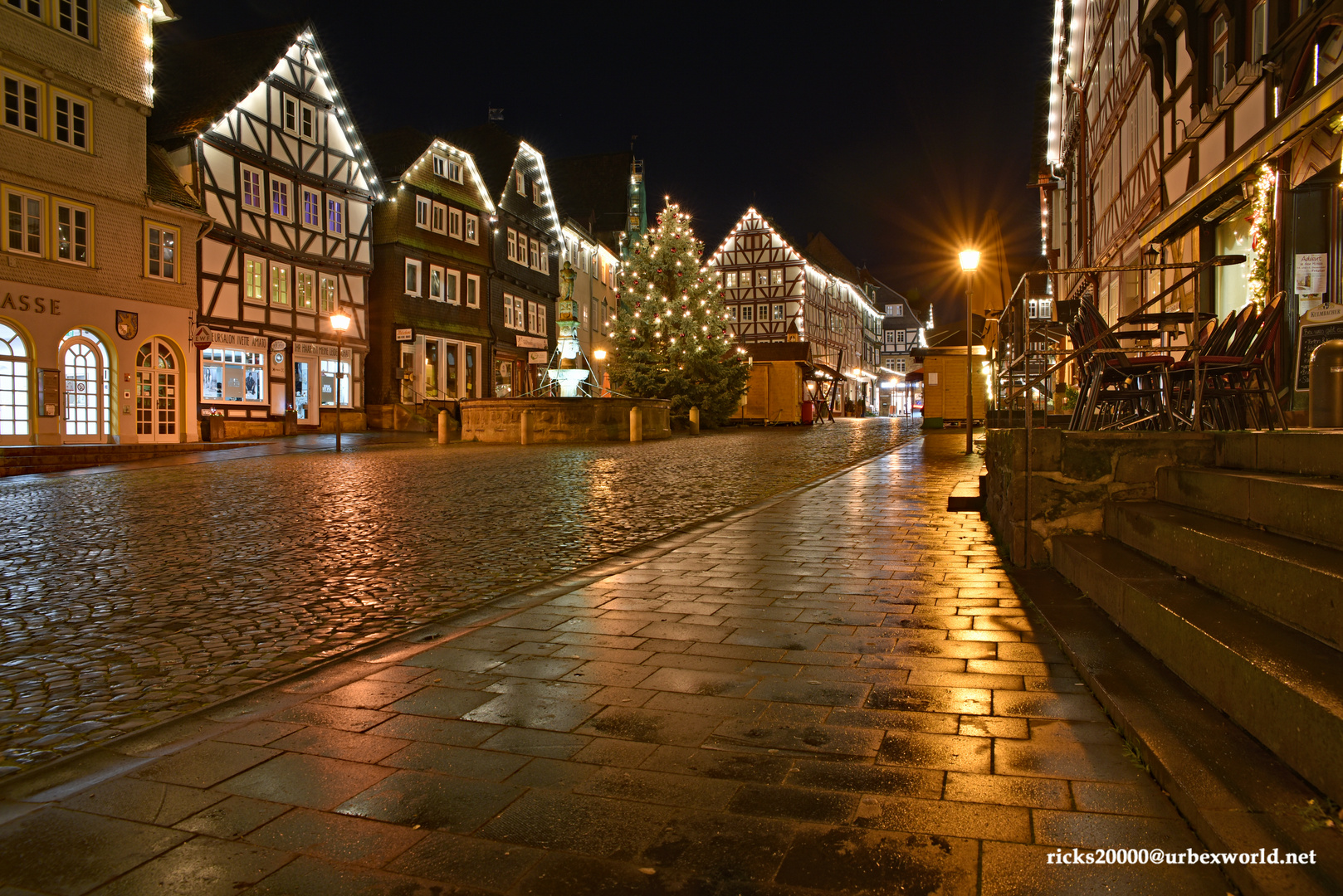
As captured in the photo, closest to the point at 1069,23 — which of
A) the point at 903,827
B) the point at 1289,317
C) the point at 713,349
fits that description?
the point at 713,349

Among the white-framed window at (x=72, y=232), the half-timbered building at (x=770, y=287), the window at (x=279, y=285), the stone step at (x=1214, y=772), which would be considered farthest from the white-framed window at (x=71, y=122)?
the half-timbered building at (x=770, y=287)

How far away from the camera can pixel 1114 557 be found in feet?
15.5

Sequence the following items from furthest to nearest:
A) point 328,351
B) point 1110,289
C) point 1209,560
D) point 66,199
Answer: point 328,351, point 66,199, point 1110,289, point 1209,560

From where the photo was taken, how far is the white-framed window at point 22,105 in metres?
20.8

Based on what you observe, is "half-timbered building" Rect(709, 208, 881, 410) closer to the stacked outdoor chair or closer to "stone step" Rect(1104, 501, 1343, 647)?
the stacked outdoor chair

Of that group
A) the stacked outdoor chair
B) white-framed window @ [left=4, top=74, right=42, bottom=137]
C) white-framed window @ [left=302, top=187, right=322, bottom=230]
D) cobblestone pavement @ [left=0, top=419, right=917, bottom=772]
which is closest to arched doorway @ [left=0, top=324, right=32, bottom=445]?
white-framed window @ [left=4, top=74, right=42, bottom=137]

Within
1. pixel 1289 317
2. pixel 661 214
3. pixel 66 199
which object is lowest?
pixel 1289 317

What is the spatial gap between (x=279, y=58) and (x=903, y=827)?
32603mm

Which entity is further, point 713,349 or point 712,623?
point 713,349

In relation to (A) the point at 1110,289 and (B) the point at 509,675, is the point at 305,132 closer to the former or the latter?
(A) the point at 1110,289

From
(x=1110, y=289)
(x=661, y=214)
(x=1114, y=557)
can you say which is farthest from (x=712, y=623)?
(x=661, y=214)

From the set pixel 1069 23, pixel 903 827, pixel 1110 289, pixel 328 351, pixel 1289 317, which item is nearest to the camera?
pixel 903 827

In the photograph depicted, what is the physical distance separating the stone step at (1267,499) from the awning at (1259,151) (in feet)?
17.0

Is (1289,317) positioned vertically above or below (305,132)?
below
